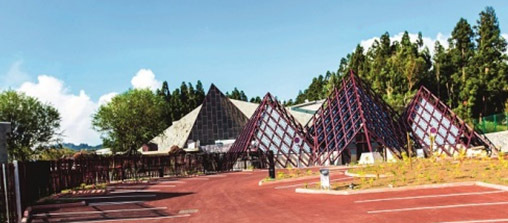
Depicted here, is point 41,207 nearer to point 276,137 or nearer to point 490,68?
point 276,137

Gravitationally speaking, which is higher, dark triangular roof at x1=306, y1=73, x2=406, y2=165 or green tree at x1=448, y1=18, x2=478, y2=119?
green tree at x1=448, y1=18, x2=478, y2=119

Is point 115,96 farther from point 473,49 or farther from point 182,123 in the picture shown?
point 473,49

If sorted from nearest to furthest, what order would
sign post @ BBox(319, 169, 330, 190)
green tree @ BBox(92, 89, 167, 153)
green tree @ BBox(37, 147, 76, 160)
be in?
sign post @ BBox(319, 169, 330, 190)
green tree @ BBox(37, 147, 76, 160)
green tree @ BBox(92, 89, 167, 153)

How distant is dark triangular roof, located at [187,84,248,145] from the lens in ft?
195

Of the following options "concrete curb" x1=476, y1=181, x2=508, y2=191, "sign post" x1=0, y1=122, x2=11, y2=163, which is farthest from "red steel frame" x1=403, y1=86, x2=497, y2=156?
"sign post" x1=0, y1=122, x2=11, y2=163

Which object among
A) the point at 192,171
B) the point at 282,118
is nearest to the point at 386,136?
the point at 282,118

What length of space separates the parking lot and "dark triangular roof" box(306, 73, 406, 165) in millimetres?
23447

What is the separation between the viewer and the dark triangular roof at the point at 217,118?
5953cm

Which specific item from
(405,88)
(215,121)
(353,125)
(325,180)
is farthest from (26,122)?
(405,88)

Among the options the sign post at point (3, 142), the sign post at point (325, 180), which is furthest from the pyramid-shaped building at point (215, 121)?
the sign post at point (3, 142)

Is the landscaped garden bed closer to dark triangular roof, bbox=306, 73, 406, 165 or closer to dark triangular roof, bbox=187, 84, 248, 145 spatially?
dark triangular roof, bbox=306, 73, 406, 165

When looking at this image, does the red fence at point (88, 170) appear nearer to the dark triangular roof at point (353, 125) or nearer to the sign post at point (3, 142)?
the sign post at point (3, 142)

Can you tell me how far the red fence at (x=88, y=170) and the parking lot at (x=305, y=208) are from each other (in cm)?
189

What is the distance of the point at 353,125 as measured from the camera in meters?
41.4
